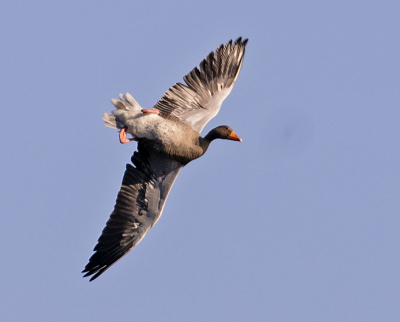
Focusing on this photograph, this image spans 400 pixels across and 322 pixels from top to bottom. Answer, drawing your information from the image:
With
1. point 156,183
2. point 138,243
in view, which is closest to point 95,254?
point 138,243

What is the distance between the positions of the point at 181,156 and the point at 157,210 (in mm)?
1206

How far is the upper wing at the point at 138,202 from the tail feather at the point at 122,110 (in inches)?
28.9

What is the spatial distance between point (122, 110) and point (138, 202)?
1.83 meters

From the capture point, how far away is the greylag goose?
13641 millimetres

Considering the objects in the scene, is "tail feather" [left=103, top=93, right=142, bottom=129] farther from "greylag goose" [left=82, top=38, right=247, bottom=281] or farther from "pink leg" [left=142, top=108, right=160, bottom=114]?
"pink leg" [left=142, top=108, right=160, bottom=114]

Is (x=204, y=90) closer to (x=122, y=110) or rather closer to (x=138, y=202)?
(x=122, y=110)

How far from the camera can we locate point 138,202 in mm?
14195

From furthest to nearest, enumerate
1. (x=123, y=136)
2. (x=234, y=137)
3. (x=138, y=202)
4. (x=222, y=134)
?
(x=234, y=137) → (x=138, y=202) → (x=222, y=134) → (x=123, y=136)

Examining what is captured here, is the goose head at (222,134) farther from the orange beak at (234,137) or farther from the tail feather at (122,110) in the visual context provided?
the tail feather at (122,110)

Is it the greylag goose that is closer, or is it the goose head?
the greylag goose

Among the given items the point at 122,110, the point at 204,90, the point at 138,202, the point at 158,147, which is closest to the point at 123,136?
the point at 122,110

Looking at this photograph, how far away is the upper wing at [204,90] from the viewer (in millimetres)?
14000

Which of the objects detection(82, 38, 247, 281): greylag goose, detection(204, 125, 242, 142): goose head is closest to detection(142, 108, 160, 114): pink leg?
detection(82, 38, 247, 281): greylag goose

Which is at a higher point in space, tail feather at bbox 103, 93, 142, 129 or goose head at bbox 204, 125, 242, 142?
goose head at bbox 204, 125, 242, 142
